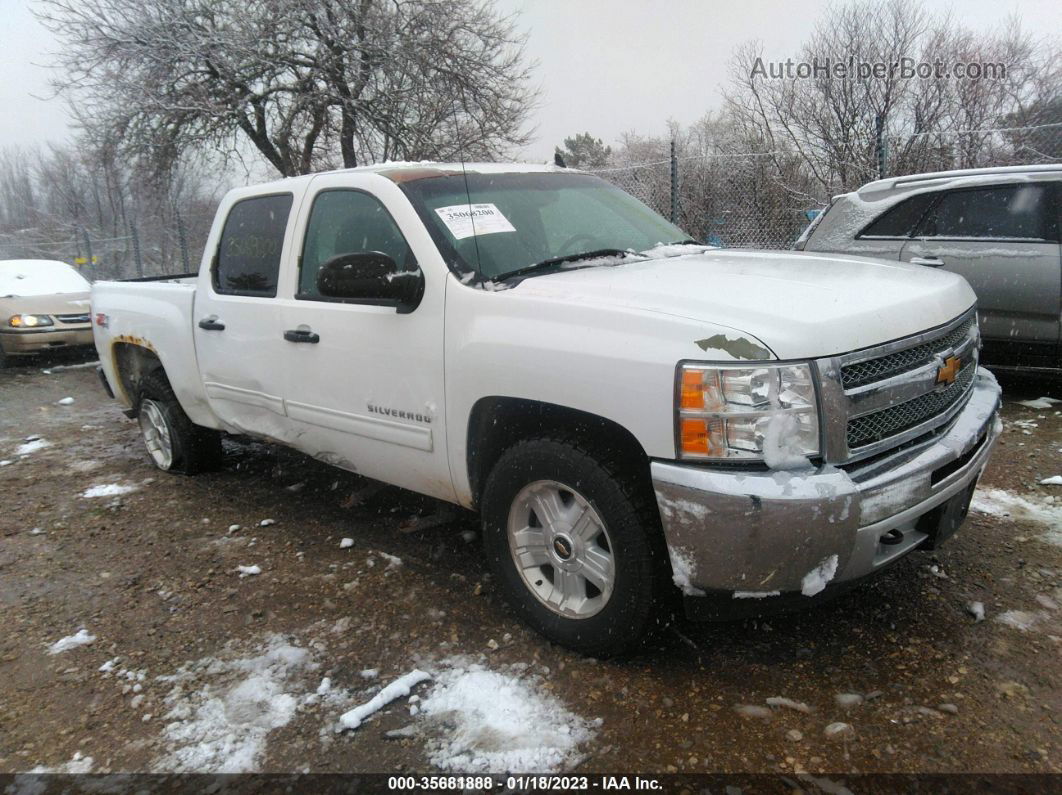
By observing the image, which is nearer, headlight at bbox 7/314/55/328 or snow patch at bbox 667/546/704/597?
snow patch at bbox 667/546/704/597

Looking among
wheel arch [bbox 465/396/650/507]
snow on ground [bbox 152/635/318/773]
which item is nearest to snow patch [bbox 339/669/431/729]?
snow on ground [bbox 152/635/318/773]

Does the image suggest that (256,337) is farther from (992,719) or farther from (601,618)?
(992,719)

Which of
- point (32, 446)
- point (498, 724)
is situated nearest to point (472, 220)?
point (498, 724)

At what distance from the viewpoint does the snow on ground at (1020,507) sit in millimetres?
3564

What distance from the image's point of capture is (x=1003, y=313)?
5.34 m

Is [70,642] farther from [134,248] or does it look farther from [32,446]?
[134,248]

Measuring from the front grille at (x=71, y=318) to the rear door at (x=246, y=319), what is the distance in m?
7.07

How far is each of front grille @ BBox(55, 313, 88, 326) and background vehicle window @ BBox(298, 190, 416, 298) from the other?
8.17 metres

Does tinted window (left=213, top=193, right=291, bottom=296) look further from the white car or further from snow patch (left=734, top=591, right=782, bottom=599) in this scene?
the white car

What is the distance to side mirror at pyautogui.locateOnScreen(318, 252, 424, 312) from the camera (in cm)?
292

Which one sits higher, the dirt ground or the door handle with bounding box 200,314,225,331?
the door handle with bounding box 200,314,225,331

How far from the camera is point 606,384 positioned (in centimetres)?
231

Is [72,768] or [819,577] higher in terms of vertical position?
[819,577]

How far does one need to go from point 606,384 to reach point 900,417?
98 centimetres
